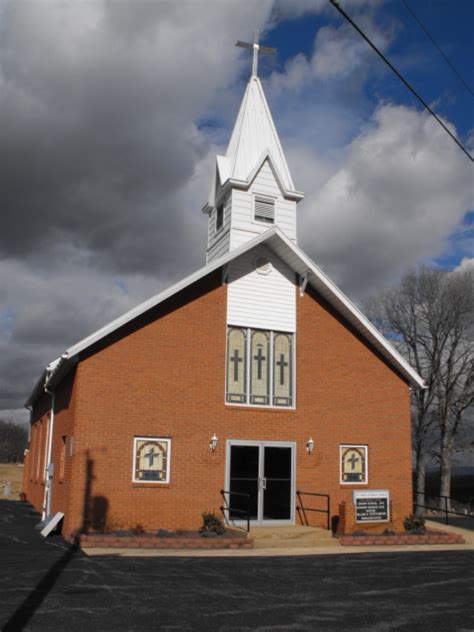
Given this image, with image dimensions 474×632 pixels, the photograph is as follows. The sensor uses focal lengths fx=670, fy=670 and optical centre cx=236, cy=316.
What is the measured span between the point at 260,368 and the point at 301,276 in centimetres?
307

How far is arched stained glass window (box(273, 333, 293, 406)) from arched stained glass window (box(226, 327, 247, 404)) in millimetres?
951

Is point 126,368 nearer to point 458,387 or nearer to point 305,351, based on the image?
point 305,351

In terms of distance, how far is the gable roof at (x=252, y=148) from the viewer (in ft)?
69.7

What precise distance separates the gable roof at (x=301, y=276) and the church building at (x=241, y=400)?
48mm

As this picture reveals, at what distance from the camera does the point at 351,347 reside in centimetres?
2030

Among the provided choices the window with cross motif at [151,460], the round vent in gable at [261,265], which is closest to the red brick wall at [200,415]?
the window with cross motif at [151,460]

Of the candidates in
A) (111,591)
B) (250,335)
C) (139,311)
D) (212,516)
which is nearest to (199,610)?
(111,591)

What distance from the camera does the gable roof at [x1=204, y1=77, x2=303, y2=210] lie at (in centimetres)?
2123

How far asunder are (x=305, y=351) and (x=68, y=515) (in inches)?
312

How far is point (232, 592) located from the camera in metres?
10.2

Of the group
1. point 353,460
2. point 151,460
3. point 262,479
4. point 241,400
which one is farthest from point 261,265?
point 151,460

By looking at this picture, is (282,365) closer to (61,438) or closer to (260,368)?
(260,368)

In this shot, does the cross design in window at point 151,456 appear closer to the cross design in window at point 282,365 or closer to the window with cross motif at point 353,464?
the cross design in window at point 282,365

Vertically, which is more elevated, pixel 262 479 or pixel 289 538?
pixel 262 479
